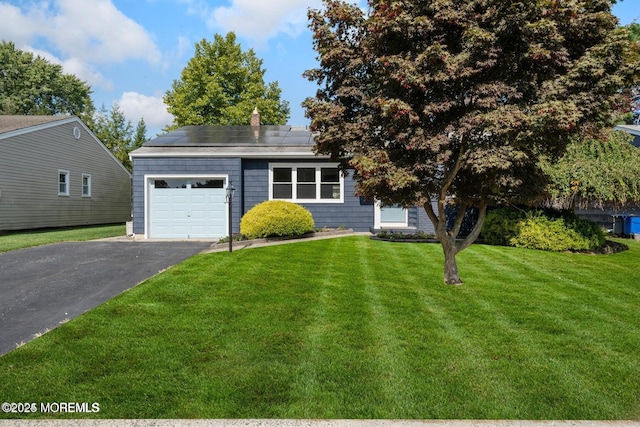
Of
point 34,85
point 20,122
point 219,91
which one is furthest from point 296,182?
point 34,85

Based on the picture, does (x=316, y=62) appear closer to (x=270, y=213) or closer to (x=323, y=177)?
(x=270, y=213)

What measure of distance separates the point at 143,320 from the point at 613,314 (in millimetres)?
6323

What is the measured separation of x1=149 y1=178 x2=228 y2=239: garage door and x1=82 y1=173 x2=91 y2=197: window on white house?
11024mm

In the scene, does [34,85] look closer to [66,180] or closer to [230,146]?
[66,180]

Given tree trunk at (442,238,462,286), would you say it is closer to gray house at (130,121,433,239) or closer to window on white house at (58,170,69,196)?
gray house at (130,121,433,239)

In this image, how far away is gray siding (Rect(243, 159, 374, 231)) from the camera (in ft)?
47.4

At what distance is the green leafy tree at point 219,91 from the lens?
97.9 feet

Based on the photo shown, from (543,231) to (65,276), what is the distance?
12183 millimetres

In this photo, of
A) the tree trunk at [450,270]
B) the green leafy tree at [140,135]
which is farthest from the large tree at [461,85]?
the green leafy tree at [140,135]

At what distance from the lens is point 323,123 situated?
5.90 metres

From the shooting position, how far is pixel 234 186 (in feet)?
45.0

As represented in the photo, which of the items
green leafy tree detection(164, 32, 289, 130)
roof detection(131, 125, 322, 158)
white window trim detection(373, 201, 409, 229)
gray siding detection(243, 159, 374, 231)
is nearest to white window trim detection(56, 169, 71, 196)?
roof detection(131, 125, 322, 158)

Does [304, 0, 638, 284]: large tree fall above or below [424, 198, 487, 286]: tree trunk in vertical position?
above

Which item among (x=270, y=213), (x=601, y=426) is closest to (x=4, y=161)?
(x=270, y=213)
